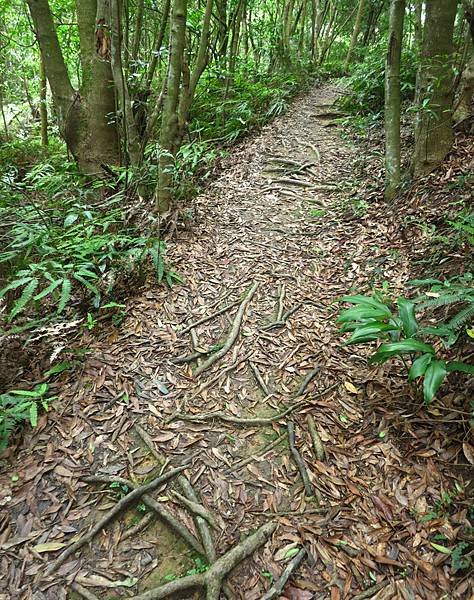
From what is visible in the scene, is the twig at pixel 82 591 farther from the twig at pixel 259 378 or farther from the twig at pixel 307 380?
the twig at pixel 307 380

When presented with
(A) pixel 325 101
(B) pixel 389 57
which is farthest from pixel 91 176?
(A) pixel 325 101

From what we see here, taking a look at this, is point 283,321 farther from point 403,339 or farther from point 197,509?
point 197,509

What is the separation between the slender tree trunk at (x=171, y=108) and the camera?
4199 mm

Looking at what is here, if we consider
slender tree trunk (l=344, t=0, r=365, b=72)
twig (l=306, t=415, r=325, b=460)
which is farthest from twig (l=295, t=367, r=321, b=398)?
slender tree trunk (l=344, t=0, r=365, b=72)

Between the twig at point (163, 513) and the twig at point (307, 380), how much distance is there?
1.22 m

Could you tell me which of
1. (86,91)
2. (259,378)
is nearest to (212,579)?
(259,378)

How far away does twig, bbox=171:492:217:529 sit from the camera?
227 cm

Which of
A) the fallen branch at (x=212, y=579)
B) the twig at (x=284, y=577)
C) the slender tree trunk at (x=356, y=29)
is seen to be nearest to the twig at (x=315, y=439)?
the twig at (x=284, y=577)

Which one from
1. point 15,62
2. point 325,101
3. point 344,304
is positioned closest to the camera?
point 344,304

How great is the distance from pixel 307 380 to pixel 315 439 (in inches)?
20.5

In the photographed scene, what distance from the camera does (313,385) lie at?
10.0ft

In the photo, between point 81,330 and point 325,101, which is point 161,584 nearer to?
point 81,330

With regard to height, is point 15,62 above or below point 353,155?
above

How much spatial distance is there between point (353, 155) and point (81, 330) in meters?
5.50
